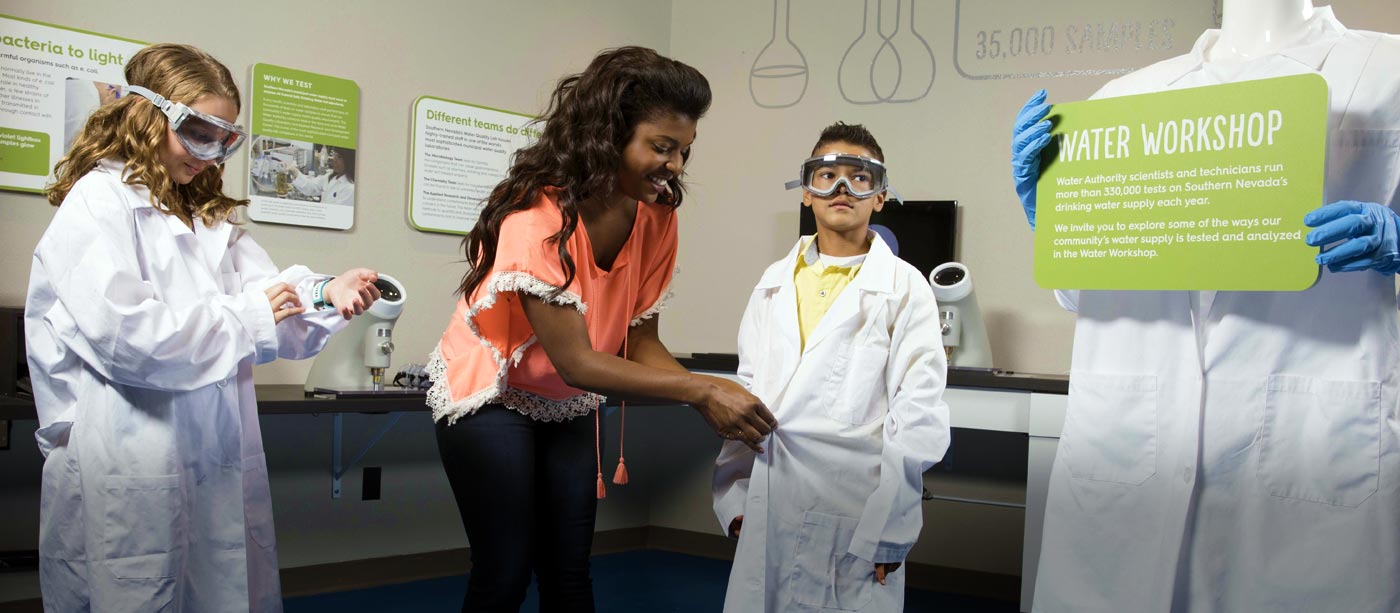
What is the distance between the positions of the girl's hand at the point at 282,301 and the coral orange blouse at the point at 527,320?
0.29 metres

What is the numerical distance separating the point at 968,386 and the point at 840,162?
1354mm

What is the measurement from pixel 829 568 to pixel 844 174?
3.04 ft

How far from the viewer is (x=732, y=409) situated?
6.44ft

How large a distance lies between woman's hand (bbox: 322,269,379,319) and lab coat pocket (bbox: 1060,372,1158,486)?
130 cm

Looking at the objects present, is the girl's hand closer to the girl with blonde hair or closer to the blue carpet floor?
the girl with blonde hair

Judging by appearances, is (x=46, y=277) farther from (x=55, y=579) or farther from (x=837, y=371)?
(x=837, y=371)

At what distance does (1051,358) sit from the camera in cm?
418

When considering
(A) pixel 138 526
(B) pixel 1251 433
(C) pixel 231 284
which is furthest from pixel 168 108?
(B) pixel 1251 433

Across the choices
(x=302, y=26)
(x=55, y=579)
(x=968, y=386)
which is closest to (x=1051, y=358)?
(x=968, y=386)

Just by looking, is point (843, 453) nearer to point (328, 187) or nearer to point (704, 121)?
point (328, 187)

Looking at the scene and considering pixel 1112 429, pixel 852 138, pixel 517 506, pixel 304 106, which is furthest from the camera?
pixel 304 106

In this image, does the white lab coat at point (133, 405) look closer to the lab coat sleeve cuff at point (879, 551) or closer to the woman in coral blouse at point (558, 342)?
the woman in coral blouse at point (558, 342)

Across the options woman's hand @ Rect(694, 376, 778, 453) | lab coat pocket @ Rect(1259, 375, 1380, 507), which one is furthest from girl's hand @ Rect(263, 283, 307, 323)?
lab coat pocket @ Rect(1259, 375, 1380, 507)

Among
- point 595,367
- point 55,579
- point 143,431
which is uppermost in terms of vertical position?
point 595,367
